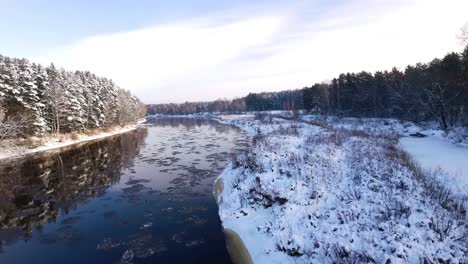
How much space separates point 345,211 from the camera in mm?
9984

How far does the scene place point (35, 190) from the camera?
18797mm

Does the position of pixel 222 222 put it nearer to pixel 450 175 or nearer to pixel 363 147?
pixel 450 175

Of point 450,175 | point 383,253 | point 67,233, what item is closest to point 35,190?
point 67,233

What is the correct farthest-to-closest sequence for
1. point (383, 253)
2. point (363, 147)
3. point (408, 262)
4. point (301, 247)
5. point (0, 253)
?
point (363, 147)
point (0, 253)
point (301, 247)
point (383, 253)
point (408, 262)

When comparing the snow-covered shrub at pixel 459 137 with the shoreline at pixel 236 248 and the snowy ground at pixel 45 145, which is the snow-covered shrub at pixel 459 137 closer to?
the shoreline at pixel 236 248

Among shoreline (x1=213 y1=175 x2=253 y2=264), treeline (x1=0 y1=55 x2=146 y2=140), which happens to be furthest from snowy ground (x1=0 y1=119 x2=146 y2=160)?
shoreline (x1=213 y1=175 x2=253 y2=264)

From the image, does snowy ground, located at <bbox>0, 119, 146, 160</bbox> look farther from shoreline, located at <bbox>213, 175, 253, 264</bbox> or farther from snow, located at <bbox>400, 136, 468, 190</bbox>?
snow, located at <bbox>400, 136, 468, 190</bbox>

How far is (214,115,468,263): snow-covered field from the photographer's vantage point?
297 inches

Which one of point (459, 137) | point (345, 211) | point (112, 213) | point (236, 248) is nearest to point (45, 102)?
point (112, 213)

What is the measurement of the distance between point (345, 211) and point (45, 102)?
160ft

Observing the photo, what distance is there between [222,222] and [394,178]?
7.88 m

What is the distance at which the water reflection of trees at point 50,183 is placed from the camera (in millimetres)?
14523

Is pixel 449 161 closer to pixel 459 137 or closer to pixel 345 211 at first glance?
pixel 459 137

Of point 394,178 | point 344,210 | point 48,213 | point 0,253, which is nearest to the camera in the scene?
point 344,210
